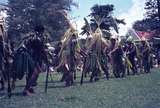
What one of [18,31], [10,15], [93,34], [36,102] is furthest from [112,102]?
[10,15]

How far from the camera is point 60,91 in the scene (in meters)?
16.3

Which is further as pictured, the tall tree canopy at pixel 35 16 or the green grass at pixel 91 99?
the tall tree canopy at pixel 35 16

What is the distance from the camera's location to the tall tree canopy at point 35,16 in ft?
198

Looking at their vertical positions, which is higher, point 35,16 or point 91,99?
point 35,16

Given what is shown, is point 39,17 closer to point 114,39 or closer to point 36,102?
point 114,39

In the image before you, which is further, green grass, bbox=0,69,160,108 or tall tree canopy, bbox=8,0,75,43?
tall tree canopy, bbox=8,0,75,43

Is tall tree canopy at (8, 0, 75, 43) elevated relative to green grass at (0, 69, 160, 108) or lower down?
elevated

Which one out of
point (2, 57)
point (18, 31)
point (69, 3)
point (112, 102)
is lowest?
point (112, 102)

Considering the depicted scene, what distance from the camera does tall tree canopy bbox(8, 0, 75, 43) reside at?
2377 inches

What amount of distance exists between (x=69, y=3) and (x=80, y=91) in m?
50.9

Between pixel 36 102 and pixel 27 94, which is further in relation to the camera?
pixel 27 94

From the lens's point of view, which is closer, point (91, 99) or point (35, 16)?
point (91, 99)

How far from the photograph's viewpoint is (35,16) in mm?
62719

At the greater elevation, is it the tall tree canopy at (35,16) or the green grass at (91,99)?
the tall tree canopy at (35,16)
